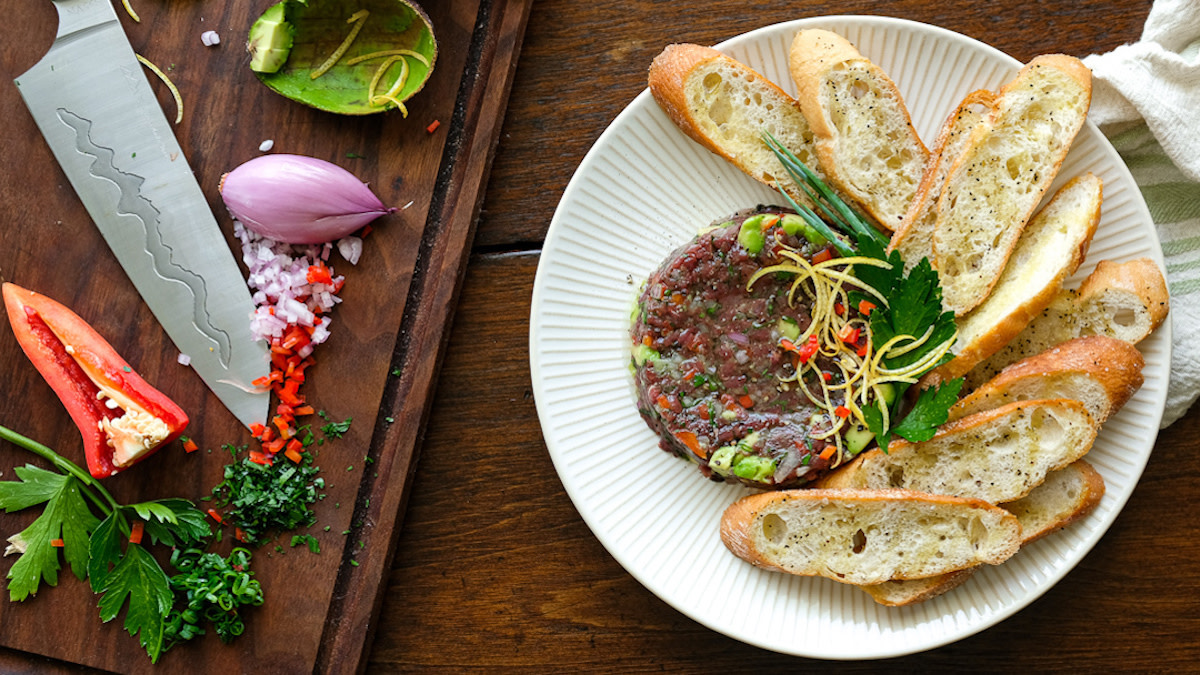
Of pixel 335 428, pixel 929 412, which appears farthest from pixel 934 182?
pixel 335 428

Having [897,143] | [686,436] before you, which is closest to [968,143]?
[897,143]

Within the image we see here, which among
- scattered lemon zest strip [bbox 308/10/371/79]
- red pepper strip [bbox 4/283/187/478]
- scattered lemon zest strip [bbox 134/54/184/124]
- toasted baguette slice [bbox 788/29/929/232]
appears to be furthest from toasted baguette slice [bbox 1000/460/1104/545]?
scattered lemon zest strip [bbox 134/54/184/124]

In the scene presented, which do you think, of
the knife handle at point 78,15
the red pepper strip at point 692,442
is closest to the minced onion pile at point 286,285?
the knife handle at point 78,15

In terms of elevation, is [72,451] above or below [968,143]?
below

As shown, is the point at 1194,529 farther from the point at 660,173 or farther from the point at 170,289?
the point at 170,289

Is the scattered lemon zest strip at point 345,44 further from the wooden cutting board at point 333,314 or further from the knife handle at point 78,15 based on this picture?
the knife handle at point 78,15
